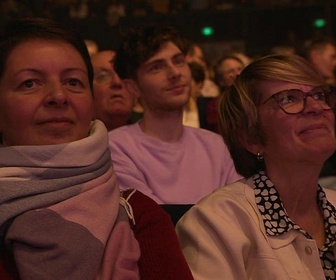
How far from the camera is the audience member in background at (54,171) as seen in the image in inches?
49.8

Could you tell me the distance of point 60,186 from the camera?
4.39 feet

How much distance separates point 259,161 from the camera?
172 centimetres

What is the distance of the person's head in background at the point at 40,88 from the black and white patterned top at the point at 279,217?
0.48m

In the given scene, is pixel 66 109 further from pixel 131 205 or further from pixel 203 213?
pixel 203 213

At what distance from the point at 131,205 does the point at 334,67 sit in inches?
101

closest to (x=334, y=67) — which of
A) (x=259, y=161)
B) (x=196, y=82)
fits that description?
(x=196, y=82)

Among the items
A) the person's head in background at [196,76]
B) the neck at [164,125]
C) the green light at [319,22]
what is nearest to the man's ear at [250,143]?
the neck at [164,125]

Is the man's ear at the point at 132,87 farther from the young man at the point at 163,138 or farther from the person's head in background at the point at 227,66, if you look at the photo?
the person's head in background at the point at 227,66

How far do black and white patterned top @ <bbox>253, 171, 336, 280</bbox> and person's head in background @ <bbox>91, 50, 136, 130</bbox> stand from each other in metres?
1.41

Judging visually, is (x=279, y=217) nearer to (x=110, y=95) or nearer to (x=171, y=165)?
(x=171, y=165)

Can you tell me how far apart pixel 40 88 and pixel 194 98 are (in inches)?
85.8

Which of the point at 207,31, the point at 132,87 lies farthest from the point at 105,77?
the point at 207,31

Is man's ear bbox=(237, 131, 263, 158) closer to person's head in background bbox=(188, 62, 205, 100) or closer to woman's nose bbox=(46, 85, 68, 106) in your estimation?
woman's nose bbox=(46, 85, 68, 106)

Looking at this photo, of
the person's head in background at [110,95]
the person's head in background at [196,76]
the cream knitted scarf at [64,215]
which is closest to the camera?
the cream knitted scarf at [64,215]
